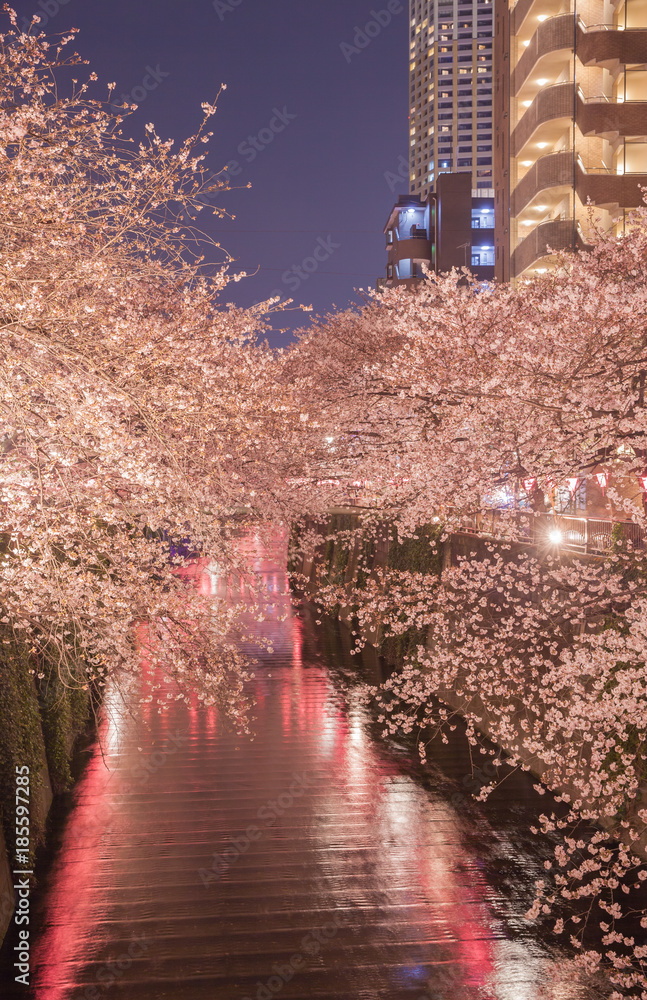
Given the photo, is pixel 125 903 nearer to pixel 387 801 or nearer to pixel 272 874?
pixel 272 874

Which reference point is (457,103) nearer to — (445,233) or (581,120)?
(445,233)

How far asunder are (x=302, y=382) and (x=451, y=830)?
11475 millimetres

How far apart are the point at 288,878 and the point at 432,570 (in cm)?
887

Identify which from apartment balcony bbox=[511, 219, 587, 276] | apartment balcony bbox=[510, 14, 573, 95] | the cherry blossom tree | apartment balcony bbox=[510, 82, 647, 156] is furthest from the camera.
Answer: apartment balcony bbox=[510, 14, 573, 95]

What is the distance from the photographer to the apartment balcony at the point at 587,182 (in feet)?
82.3

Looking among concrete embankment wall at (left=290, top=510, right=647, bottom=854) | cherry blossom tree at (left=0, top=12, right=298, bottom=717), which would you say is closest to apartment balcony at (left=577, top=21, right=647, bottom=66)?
concrete embankment wall at (left=290, top=510, right=647, bottom=854)

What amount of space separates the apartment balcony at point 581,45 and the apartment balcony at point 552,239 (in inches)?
220

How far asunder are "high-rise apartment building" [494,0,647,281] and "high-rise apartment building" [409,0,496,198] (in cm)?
10055

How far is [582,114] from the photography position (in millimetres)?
25797

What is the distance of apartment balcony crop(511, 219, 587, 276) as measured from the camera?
83.7 feet

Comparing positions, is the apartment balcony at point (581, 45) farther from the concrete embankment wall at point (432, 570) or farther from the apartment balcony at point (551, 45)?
the concrete embankment wall at point (432, 570)

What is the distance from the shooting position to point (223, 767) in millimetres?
12219

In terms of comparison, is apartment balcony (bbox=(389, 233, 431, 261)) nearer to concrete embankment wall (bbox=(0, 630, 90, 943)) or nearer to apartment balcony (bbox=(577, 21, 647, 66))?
apartment balcony (bbox=(577, 21, 647, 66))

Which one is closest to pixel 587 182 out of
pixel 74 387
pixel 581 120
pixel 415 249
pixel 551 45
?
pixel 581 120
